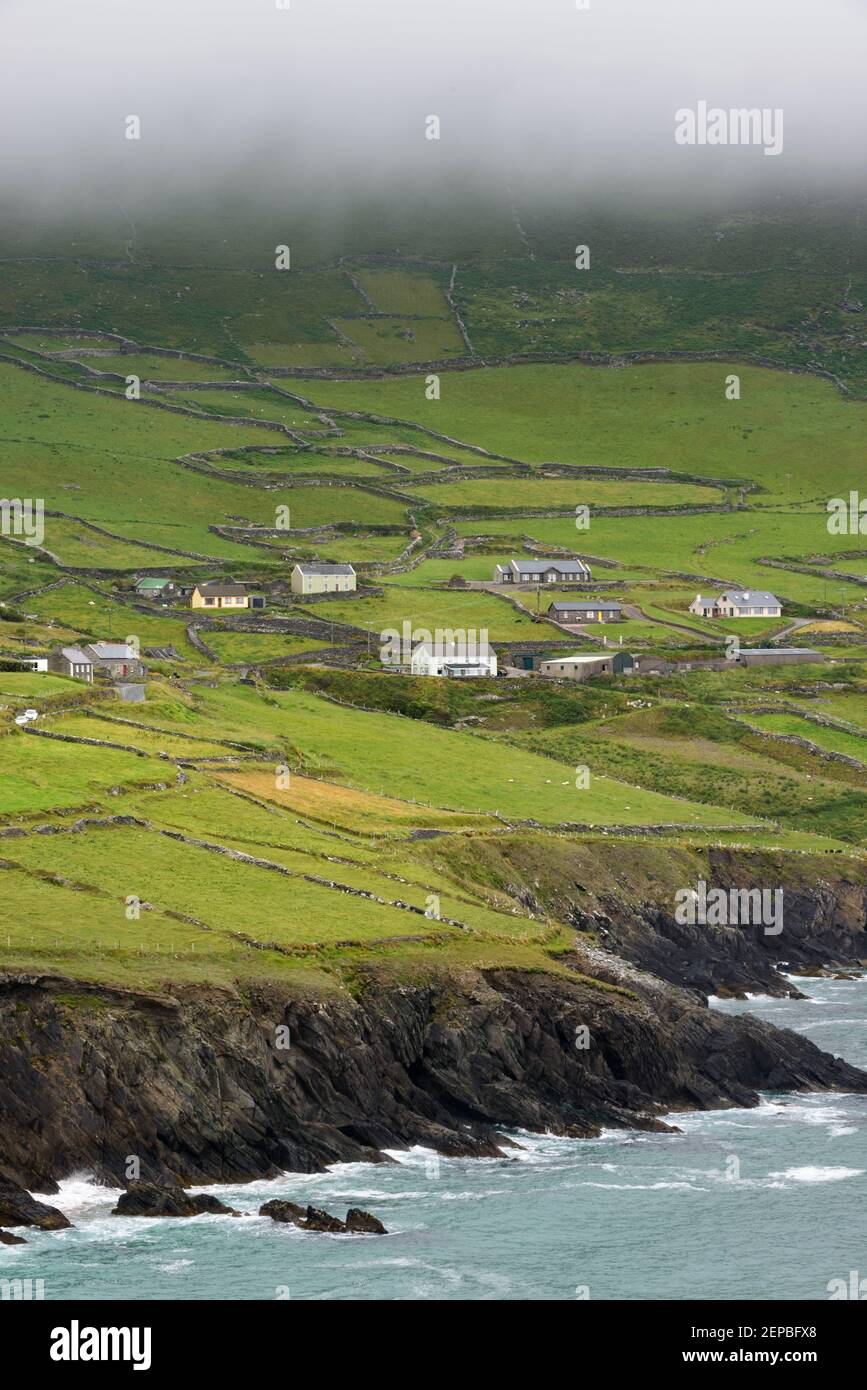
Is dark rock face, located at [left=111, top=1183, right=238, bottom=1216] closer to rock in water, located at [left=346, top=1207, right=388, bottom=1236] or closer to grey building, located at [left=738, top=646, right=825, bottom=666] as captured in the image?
rock in water, located at [left=346, top=1207, right=388, bottom=1236]

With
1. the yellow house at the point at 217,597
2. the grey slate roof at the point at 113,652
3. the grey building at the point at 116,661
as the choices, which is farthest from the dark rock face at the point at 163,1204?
the yellow house at the point at 217,597

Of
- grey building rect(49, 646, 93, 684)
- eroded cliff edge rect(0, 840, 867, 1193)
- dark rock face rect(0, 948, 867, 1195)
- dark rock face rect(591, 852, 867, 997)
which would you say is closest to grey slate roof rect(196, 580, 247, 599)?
grey building rect(49, 646, 93, 684)

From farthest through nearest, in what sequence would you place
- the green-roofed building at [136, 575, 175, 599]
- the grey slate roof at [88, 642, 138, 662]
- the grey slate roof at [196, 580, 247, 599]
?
the green-roofed building at [136, 575, 175, 599]
the grey slate roof at [196, 580, 247, 599]
the grey slate roof at [88, 642, 138, 662]

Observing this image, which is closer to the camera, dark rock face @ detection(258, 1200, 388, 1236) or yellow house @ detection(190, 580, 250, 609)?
dark rock face @ detection(258, 1200, 388, 1236)

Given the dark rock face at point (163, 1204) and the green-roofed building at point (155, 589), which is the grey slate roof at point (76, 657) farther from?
the dark rock face at point (163, 1204)
